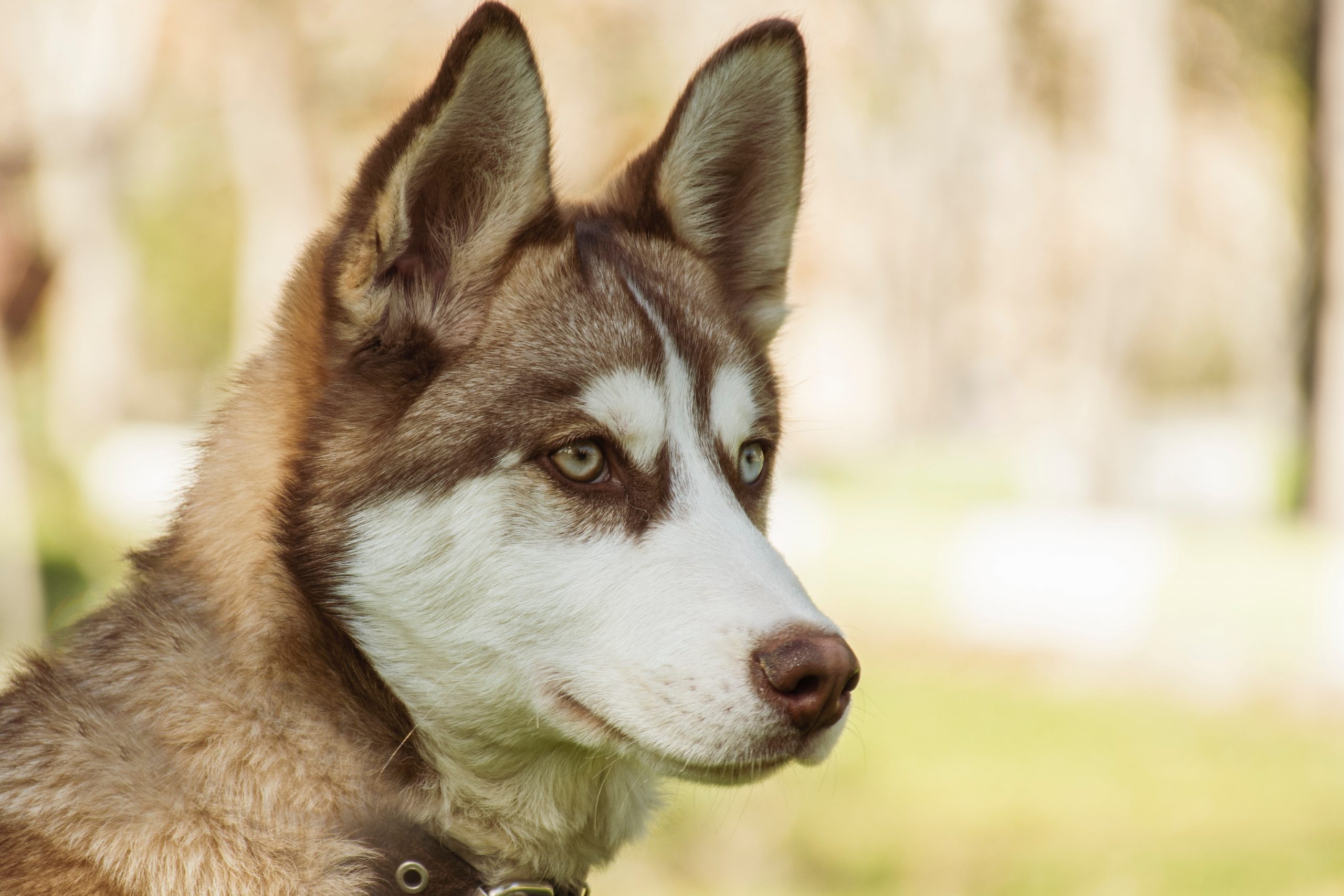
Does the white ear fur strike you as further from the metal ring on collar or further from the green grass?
the green grass

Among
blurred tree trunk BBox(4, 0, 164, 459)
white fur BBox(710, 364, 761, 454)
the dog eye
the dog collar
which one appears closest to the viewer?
the dog collar

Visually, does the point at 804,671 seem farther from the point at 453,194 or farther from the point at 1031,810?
the point at 1031,810

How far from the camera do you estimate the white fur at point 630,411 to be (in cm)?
306

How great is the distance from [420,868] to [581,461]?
0.92 meters

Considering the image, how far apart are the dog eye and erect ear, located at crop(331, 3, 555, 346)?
0.36 m

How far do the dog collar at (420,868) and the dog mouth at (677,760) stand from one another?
38 cm

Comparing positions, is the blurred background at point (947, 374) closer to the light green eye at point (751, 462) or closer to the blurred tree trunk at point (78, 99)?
the blurred tree trunk at point (78, 99)

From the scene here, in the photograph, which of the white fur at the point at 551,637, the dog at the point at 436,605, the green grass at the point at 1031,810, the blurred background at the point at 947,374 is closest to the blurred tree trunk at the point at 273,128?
the blurred background at the point at 947,374

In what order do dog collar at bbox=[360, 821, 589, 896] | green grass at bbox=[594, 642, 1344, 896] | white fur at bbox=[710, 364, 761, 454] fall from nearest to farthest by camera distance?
dog collar at bbox=[360, 821, 589, 896]
white fur at bbox=[710, 364, 761, 454]
green grass at bbox=[594, 642, 1344, 896]

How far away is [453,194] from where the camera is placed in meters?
3.19

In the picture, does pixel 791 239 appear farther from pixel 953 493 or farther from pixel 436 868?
pixel 953 493

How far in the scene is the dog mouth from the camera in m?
2.83

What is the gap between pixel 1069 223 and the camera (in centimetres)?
3111

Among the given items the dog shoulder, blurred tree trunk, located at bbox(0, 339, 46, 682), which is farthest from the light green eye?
blurred tree trunk, located at bbox(0, 339, 46, 682)
